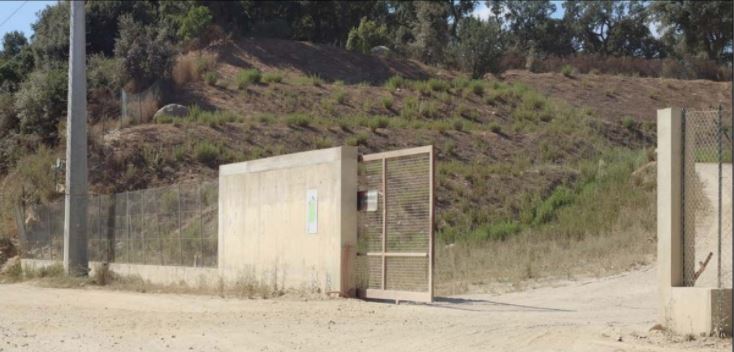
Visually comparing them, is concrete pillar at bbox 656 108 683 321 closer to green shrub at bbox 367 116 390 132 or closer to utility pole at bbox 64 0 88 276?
utility pole at bbox 64 0 88 276

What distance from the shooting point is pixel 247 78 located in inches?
1956

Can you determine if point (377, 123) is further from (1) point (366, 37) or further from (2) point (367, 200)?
(2) point (367, 200)

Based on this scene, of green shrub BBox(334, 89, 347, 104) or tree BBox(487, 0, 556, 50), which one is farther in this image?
tree BBox(487, 0, 556, 50)

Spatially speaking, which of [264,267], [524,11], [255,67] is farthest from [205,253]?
[524,11]

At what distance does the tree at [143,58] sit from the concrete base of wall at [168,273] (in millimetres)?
15651

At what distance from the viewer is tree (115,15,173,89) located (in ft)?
153

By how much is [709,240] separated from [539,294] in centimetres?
451

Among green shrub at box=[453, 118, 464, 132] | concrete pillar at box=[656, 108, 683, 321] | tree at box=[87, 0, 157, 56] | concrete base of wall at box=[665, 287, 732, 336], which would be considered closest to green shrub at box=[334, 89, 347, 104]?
green shrub at box=[453, 118, 464, 132]

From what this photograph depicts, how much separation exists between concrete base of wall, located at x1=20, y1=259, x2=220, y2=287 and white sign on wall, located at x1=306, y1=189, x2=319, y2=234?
4.43 metres

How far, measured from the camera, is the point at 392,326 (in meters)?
15.2

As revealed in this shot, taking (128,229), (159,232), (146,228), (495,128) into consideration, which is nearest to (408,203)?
(159,232)

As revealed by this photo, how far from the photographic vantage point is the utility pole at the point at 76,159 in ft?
102

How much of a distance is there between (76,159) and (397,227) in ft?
50.9

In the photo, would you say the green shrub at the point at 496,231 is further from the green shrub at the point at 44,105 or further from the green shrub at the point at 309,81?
the green shrub at the point at 44,105
